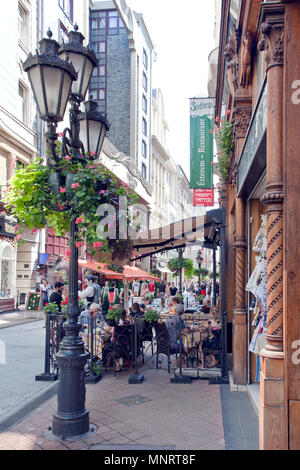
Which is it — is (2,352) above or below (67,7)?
below

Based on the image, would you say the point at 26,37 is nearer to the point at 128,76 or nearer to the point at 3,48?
the point at 3,48

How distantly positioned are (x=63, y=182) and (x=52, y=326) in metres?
3.71

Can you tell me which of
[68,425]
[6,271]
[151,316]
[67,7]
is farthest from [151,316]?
[67,7]

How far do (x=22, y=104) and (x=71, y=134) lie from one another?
19.4 metres

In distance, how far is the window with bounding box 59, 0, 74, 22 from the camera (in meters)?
27.8

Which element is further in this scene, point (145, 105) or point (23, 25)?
point (145, 105)

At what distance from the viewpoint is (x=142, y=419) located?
558 centimetres

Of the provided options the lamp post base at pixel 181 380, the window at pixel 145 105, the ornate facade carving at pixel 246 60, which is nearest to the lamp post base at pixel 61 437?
the lamp post base at pixel 181 380

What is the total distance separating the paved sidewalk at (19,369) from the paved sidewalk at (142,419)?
16.6 inches

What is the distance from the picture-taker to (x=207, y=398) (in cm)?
657

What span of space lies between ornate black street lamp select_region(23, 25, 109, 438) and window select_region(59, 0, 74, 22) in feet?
83.3

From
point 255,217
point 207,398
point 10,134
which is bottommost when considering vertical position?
Answer: point 207,398

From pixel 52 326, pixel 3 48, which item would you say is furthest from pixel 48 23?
pixel 52 326
